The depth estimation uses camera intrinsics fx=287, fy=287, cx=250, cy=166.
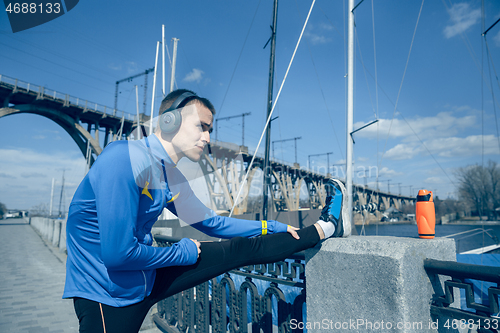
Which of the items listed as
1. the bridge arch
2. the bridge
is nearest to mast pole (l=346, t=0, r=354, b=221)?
the bridge

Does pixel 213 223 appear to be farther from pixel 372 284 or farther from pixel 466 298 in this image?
pixel 466 298

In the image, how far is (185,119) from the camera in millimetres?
1643

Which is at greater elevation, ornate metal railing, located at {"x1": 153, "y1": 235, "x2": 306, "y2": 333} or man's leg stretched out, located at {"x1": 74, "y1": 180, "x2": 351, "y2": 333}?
man's leg stretched out, located at {"x1": 74, "y1": 180, "x2": 351, "y2": 333}

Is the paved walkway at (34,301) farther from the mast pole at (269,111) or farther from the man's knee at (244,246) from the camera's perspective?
the mast pole at (269,111)

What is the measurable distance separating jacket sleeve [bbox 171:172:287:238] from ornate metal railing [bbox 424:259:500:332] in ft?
3.02

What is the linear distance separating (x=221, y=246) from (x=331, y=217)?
2.22ft

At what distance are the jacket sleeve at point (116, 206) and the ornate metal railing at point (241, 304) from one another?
3.43 feet

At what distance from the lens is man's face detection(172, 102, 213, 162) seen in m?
1.62

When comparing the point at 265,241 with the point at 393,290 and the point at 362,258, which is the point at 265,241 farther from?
the point at 393,290

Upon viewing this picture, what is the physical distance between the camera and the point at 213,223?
6.35 feet

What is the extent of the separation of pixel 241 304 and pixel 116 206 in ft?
4.95

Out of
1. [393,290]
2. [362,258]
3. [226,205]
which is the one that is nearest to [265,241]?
[362,258]

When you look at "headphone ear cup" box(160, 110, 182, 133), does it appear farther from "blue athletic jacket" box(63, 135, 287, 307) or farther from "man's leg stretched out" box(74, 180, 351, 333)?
"man's leg stretched out" box(74, 180, 351, 333)

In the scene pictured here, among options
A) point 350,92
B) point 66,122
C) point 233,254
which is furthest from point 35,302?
point 66,122
